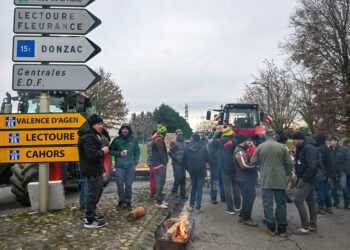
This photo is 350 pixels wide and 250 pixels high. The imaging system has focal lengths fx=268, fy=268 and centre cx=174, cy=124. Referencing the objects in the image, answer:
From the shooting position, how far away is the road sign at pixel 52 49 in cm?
542

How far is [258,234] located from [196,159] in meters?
2.34

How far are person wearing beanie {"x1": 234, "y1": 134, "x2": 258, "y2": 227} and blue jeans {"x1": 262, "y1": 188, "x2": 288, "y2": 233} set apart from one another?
57 cm

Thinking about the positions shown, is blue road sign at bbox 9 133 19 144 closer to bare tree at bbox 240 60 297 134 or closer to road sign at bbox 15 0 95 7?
road sign at bbox 15 0 95 7

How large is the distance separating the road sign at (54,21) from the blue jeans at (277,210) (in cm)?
491

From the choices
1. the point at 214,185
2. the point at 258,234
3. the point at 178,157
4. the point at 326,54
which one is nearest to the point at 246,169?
the point at 258,234

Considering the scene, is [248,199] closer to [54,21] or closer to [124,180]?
[124,180]

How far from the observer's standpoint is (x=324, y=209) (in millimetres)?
6336

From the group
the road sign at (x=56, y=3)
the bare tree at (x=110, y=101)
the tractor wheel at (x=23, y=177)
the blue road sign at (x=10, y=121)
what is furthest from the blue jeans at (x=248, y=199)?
the bare tree at (x=110, y=101)

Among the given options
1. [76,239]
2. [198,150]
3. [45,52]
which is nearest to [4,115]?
[45,52]

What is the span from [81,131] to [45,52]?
1.99 meters

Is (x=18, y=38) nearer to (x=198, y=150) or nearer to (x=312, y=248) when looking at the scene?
(x=198, y=150)

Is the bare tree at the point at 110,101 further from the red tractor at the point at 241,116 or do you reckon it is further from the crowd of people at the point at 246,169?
the crowd of people at the point at 246,169

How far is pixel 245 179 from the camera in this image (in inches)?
220

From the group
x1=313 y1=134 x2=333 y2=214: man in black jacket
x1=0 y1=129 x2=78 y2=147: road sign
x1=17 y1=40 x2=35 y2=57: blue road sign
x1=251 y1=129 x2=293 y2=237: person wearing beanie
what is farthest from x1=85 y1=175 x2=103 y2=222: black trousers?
x1=313 y1=134 x2=333 y2=214: man in black jacket
